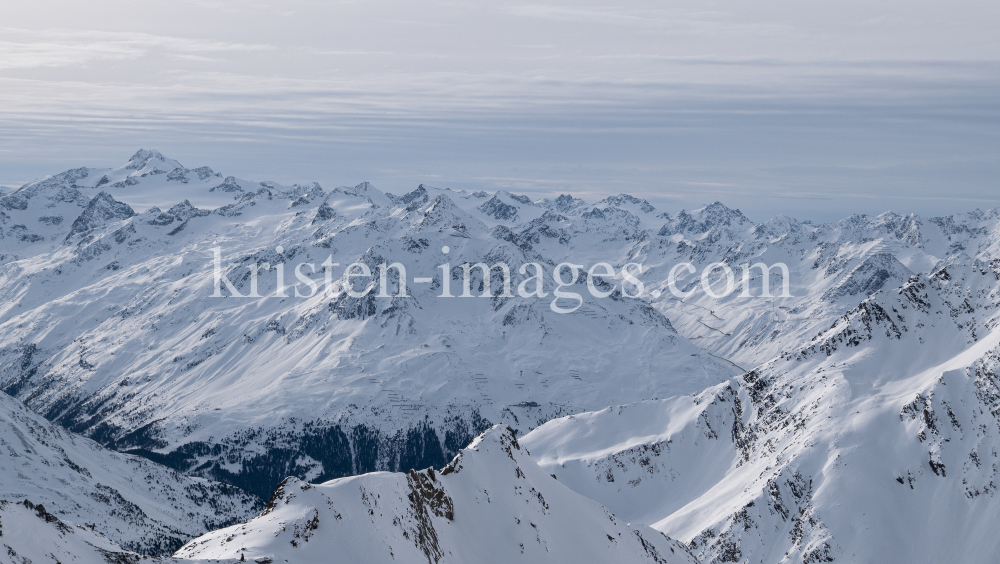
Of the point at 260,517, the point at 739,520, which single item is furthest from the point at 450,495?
the point at 739,520

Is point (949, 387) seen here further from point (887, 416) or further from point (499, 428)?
point (499, 428)

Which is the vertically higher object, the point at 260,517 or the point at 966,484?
the point at 260,517

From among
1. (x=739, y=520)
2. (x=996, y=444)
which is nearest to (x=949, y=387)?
(x=996, y=444)

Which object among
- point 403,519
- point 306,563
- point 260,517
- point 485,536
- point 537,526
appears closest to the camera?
point 306,563

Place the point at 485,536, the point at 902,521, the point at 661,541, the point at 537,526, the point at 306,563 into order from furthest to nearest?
the point at 902,521 → the point at 661,541 → the point at 537,526 → the point at 485,536 → the point at 306,563

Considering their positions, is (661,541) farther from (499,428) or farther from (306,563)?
(306,563)

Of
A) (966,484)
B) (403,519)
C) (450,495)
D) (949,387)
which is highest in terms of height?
(403,519)

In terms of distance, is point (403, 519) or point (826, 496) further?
point (826, 496)
